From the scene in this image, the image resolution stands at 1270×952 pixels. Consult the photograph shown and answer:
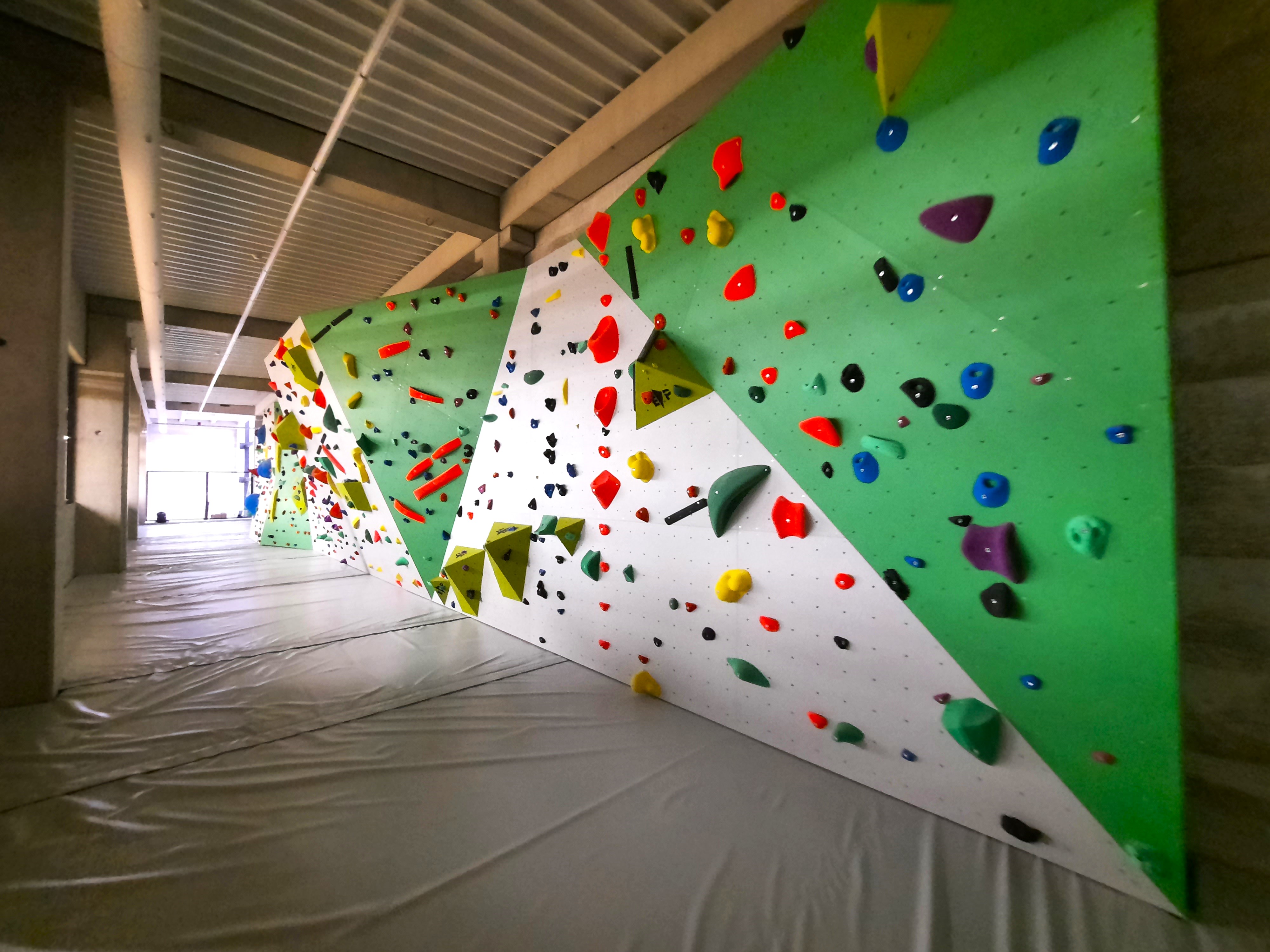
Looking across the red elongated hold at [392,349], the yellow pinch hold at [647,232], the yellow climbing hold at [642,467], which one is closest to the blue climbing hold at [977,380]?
the yellow climbing hold at [642,467]

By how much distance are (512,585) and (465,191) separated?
2.83 meters

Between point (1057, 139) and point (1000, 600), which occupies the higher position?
point (1057, 139)

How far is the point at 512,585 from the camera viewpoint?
3354 millimetres

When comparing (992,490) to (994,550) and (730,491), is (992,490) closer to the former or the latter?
(994,550)

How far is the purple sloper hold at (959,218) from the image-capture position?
4.65 feet

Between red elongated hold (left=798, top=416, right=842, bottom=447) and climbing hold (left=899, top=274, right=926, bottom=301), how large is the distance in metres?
0.43

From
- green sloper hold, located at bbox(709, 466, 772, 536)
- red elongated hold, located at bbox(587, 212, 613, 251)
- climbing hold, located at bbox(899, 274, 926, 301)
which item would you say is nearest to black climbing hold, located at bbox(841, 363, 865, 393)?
climbing hold, located at bbox(899, 274, 926, 301)

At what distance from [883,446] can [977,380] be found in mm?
→ 308

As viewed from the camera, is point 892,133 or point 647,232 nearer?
point 892,133

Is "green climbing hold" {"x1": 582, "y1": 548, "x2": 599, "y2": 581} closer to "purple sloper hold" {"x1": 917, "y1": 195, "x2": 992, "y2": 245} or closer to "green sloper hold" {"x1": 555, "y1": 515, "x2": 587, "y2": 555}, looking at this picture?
"green sloper hold" {"x1": 555, "y1": 515, "x2": 587, "y2": 555}

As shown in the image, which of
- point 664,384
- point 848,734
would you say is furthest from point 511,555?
point 848,734

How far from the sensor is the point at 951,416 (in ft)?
4.90

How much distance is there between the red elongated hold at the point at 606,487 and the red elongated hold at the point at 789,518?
87 centimetres

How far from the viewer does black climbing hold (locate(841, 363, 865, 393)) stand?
5.55ft
